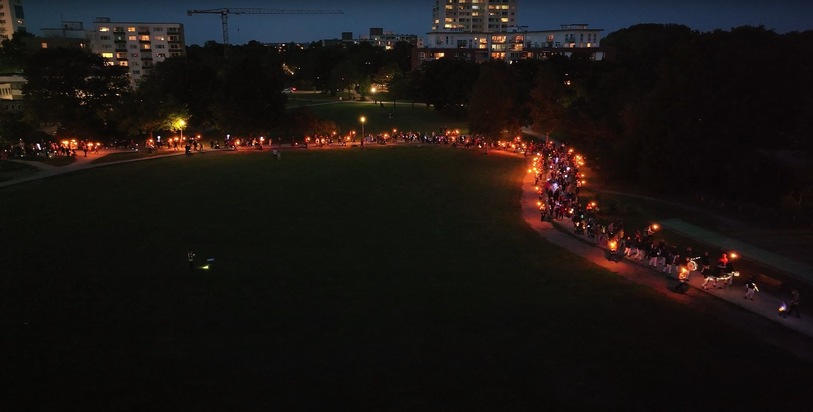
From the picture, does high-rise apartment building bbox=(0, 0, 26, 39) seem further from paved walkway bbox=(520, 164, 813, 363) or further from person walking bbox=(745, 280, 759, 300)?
person walking bbox=(745, 280, 759, 300)

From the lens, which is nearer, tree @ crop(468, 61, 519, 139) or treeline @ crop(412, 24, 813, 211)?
treeline @ crop(412, 24, 813, 211)

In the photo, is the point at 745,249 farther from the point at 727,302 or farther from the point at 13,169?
the point at 13,169

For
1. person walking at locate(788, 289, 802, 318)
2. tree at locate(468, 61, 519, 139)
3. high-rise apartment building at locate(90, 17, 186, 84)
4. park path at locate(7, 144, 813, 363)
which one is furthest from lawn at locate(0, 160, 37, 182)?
high-rise apartment building at locate(90, 17, 186, 84)

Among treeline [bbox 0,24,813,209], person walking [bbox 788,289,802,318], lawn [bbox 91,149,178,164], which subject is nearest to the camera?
person walking [bbox 788,289,802,318]

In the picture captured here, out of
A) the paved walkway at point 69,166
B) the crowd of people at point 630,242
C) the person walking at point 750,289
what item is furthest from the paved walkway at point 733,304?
the paved walkway at point 69,166

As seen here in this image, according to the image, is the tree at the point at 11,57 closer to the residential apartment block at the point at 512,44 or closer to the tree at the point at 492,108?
the tree at the point at 492,108

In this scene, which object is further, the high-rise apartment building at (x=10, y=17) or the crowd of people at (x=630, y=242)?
the high-rise apartment building at (x=10, y=17)

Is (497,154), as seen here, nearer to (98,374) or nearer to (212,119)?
(212,119)
